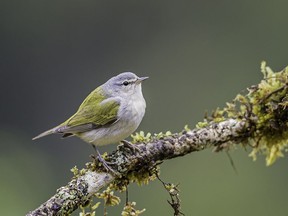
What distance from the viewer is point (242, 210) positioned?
14633mm

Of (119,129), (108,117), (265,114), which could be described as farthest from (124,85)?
(265,114)

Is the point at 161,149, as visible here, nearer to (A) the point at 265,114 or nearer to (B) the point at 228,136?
(B) the point at 228,136

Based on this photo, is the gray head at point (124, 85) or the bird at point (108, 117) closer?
the bird at point (108, 117)

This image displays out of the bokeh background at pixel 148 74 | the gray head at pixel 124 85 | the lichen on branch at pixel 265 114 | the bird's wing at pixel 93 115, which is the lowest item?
the lichen on branch at pixel 265 114

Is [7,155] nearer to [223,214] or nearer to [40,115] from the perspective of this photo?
[40,115]

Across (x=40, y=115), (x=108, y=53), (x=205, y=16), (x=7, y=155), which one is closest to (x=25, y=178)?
(x=7, y=155)

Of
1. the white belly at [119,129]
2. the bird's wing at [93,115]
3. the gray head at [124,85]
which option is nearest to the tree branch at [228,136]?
the white belly at [119,129]

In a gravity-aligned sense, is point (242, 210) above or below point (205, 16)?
below

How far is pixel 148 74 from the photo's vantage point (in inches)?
876

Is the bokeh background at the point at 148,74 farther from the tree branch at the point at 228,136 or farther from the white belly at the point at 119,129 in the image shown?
the tree branch at the point at 228,136

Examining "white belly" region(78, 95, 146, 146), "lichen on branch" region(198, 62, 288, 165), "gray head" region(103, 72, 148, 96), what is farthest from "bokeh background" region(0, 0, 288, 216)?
"lichen on branch" region(198, 62, 288, 165)

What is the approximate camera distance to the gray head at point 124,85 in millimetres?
6355

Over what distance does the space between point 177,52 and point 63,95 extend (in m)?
6.99

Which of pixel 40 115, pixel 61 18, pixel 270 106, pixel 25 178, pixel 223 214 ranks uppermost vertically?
pixel 61 18
